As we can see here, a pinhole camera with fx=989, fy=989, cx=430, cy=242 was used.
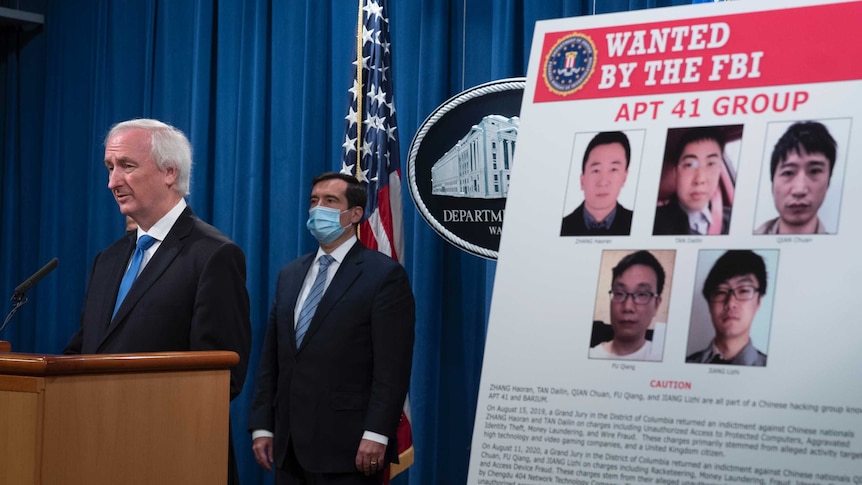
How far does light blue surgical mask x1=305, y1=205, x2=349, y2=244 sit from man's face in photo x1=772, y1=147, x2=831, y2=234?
2105 mm

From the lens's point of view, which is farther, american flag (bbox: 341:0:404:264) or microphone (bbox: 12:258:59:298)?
american flag (bbox: 341:0:404:264)

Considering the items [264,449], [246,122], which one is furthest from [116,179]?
[246,122]

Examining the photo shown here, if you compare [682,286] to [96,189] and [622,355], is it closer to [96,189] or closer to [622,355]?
[622,355]

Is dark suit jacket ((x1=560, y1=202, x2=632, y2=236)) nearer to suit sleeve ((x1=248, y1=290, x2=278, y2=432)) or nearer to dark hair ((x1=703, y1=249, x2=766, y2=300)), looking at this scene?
dark hair ((x1=703, y1=249, x2=766, y2=300))

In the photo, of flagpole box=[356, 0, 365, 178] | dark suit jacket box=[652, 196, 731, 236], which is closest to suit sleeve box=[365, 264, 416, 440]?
flagpole box=[356, 0, 365, 178]

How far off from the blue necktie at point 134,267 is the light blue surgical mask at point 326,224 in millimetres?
996

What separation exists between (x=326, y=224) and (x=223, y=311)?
3.73 ft

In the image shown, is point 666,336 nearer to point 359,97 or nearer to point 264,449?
point 264,449

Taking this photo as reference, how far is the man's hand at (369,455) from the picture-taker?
3.21m

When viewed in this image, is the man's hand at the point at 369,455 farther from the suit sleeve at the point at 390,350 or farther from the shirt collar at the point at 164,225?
the shirt collar at the point at 164,225

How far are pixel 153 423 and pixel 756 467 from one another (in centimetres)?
109

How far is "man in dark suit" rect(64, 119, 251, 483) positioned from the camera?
8.00 ft

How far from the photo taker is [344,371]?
333cm

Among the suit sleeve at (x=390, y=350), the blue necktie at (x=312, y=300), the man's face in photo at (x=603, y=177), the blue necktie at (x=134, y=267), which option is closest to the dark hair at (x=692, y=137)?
the man's face in photo at (x=603, y=177)
